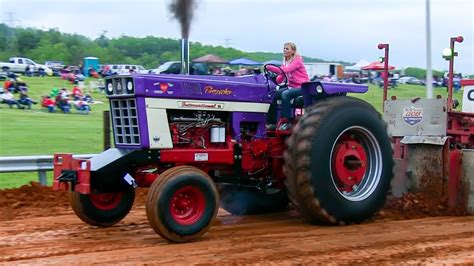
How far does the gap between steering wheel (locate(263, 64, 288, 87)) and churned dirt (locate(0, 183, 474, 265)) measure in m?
1.42

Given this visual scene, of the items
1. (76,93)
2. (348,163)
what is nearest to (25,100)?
(76,93)

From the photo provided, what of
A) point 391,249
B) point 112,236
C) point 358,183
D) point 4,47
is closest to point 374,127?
point 358,183

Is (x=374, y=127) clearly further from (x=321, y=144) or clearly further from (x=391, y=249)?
(x=391, y=249)

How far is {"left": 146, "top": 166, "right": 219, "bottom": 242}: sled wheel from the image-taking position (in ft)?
19.2

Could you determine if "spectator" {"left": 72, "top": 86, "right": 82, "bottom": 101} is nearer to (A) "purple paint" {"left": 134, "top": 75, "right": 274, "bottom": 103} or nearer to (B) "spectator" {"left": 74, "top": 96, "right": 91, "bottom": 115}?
(B) "spectator" {"left": 74, "top": 96, "right": 91, "bottom": 115}

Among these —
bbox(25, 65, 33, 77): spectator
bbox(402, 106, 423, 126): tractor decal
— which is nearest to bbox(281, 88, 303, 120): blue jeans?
bbox(402, 106, 423, 126): tractor decal

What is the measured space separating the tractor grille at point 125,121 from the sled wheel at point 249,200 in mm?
1512

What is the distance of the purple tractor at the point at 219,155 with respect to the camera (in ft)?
20.2

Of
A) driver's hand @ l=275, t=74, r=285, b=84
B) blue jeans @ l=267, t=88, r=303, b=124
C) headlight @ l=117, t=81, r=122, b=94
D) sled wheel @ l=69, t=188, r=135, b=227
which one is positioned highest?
driver's hand @ l=275, t=74, r=285, b=84

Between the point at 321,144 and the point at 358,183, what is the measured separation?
2.66 ft

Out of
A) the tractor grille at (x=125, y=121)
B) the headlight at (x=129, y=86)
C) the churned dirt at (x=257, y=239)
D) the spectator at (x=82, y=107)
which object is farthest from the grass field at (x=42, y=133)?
the headlight at (x=129, y=86)

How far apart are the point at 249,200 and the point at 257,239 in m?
1.62

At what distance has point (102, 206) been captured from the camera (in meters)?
6.81

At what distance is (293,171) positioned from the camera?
659cm
